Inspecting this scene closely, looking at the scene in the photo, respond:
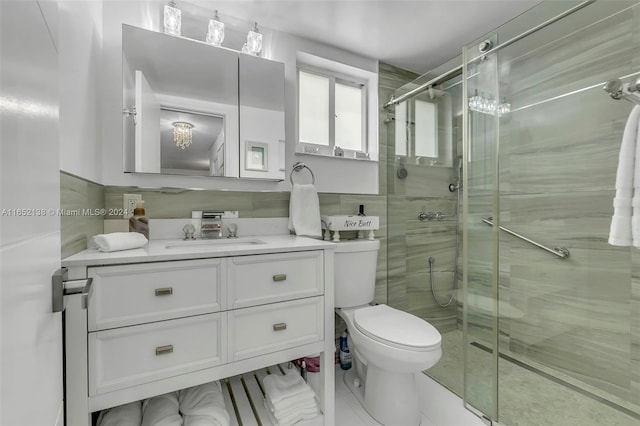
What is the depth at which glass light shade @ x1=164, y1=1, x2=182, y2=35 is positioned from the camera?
5.21 ft

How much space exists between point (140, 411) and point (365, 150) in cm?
207

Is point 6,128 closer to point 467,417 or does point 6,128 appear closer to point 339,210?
point 339,210

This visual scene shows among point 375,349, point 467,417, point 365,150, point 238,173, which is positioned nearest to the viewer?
point 375,349

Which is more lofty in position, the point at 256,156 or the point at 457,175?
the point at 256,156

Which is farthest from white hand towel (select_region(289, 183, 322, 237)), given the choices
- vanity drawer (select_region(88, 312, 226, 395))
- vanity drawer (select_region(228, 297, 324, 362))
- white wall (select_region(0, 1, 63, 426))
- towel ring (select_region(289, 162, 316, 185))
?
white wall (select_region(0, 1, 63, 426))

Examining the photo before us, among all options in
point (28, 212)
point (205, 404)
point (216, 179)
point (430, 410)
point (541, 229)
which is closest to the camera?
point (28, 212)

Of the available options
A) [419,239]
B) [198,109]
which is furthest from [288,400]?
[198,109]

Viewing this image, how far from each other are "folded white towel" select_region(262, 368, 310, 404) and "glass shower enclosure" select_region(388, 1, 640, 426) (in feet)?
2.99

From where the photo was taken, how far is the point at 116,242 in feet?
3.66

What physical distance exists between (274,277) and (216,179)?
2.52 ft

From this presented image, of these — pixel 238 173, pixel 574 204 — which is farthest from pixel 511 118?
pixel 238 173

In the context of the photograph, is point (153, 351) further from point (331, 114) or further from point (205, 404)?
point (331, 114)

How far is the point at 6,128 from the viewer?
344 mm

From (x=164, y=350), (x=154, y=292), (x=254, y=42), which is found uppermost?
(x=254, y=42)
